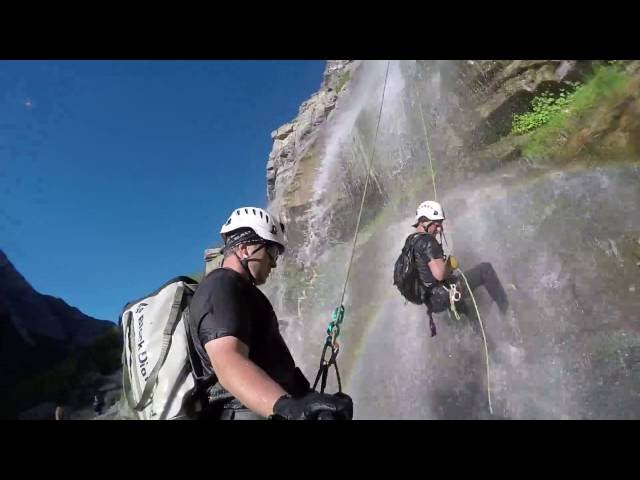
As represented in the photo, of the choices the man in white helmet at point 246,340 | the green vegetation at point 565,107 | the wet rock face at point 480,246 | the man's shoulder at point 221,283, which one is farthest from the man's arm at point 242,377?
the green vegetation at point 565,107

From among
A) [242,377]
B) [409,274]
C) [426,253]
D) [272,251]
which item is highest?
[426,253]

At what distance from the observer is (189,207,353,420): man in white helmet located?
2180 millimetres

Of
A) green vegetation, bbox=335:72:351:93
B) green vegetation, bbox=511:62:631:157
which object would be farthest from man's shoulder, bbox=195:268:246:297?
green vegetation, bbox=335:72:351:93

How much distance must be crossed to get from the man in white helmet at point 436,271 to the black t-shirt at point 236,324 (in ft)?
15.2

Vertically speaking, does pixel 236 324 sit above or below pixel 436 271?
below

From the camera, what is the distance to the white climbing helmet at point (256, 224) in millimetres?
3400

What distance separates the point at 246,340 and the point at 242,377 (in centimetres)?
29

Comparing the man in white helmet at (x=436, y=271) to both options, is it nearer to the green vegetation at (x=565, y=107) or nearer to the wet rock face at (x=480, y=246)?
the wet rock face at (x=480, y=246)

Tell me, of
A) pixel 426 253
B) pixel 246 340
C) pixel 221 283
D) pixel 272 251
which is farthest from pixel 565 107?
pixel 246 340

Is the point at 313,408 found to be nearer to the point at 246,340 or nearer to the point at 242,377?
the point at 242,377

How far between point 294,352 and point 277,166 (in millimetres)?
12286

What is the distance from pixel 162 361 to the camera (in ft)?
9.03
